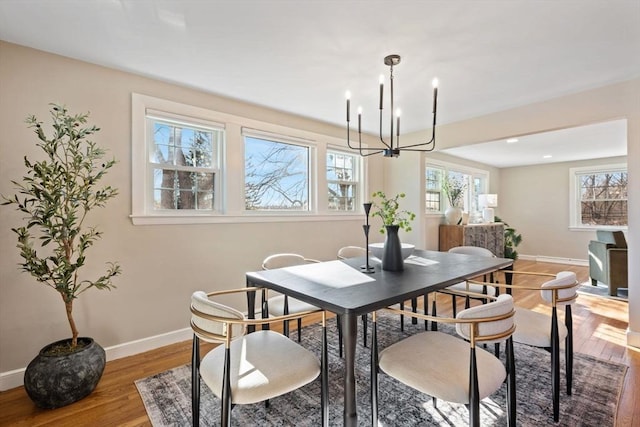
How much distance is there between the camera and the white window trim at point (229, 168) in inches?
101

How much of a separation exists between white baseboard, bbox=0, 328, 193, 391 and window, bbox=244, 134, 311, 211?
55.8 inches

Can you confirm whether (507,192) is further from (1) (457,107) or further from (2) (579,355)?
(2) (579,355)

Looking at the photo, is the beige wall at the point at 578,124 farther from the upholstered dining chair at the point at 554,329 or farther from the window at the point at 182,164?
the window at the point at 182,164

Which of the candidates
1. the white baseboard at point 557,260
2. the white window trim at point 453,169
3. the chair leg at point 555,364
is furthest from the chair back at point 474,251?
the white baseboard at point 557,260

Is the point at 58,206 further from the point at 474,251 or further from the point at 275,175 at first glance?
the point at 474,251

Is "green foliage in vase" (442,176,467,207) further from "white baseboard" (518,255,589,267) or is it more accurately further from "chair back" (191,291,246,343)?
"chair back" (191,291,246,343)

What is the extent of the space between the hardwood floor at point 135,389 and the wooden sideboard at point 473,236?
207cm

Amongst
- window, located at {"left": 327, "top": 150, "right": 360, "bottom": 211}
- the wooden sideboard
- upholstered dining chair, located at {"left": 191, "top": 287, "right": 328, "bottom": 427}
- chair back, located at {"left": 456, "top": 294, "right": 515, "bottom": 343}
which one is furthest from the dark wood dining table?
the wooden sideboard

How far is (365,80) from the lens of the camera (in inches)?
105

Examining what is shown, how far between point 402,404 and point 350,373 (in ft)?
2.79

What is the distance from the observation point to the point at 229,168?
3.11 m

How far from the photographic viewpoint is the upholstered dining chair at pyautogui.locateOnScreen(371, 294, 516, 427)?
1.21m

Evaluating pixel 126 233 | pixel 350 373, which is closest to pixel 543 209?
pixel 350 373

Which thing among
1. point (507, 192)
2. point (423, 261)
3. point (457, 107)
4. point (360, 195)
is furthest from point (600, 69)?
point (507, 192)
